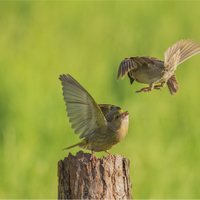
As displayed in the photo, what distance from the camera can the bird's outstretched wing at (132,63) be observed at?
469 cm

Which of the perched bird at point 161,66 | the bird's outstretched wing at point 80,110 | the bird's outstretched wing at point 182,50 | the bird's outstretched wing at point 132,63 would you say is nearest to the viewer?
the bird's outstretched wing at point 80,110

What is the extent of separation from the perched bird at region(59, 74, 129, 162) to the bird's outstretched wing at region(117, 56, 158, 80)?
0.47 metres

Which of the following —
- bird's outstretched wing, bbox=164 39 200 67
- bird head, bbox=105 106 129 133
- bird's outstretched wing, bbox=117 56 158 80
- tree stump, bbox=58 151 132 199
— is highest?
bird's outstretched wing, bbox=164 39 200 67

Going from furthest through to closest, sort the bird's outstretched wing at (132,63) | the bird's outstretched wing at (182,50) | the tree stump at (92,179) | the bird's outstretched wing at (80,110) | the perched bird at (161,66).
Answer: the bird's outstretched wing at (182,50), the perched bird at (161,66), the bird's outstretched wing at (132,63), the bird's outstretched wing at (80,110), the tree stump at (92,179)

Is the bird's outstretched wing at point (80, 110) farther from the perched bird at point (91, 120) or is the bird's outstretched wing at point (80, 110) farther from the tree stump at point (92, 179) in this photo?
the tree stump at point (92, 179)

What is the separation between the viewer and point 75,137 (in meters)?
6.34

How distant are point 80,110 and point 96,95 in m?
2.49

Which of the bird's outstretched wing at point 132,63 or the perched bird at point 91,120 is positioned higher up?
the bird's outstretched wing at point 132,63

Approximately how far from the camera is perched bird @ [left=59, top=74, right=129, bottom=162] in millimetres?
4285

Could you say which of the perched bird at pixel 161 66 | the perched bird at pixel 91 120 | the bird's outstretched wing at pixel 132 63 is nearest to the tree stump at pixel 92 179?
the perched bird at pixel 91 120

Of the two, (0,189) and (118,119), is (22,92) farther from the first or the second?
(118,119)

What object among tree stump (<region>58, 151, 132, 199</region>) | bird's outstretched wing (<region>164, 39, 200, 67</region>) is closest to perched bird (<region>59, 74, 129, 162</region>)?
tree stump (<region>58, 151, 132, 199</region>)

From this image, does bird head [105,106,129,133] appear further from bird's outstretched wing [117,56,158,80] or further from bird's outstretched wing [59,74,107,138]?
bird's outstretched wing [117,56,158,80]

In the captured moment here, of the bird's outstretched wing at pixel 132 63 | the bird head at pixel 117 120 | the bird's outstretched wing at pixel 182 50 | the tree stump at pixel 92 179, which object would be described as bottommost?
the tree stump at pixel 92 179
